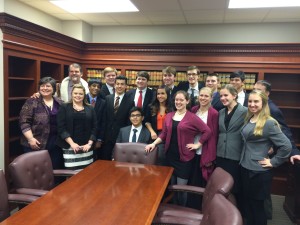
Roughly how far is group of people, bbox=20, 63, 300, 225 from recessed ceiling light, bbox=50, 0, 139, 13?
53.9 inches

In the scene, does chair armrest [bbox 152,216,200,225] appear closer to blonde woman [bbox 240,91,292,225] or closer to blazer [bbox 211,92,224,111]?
blonde woman [bbox 240,91,292,225]

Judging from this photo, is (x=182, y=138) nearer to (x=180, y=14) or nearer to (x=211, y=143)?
(x=211, y=143)

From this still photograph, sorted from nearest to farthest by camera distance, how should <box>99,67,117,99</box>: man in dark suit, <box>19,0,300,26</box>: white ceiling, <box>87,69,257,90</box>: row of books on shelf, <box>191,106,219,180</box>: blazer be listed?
<box>191,106,219,180</box>: blazer
<box>99,67,117,99</box>: man in dark suit
<box>19,0,300,26</box>: white ceiling
<box>87,69,257,90</box>: row of books on shelf

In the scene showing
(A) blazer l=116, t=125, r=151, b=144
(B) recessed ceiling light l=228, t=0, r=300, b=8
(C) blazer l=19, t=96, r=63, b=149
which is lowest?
(A) blazer l=116, t=125, r=151, b=144

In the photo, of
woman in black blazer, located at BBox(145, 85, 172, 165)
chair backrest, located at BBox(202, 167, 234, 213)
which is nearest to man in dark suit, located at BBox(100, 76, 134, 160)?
woman in black blazer, located at BBox(145, 85, 172, 165)

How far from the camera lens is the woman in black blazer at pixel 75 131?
8.86ft

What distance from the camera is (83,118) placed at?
278 centimetres

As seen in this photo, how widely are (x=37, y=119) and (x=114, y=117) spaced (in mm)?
886

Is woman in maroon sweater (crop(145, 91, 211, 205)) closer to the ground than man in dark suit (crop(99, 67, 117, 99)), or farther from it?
closer to the ground

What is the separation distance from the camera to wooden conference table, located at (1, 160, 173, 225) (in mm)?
1385

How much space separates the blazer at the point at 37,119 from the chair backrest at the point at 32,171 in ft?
1.70

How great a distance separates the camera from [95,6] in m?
4.06

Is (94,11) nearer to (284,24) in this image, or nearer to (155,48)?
(155,48)

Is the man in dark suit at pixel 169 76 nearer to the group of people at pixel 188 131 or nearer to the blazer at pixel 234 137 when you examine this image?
the group of people at pixel 188 131
